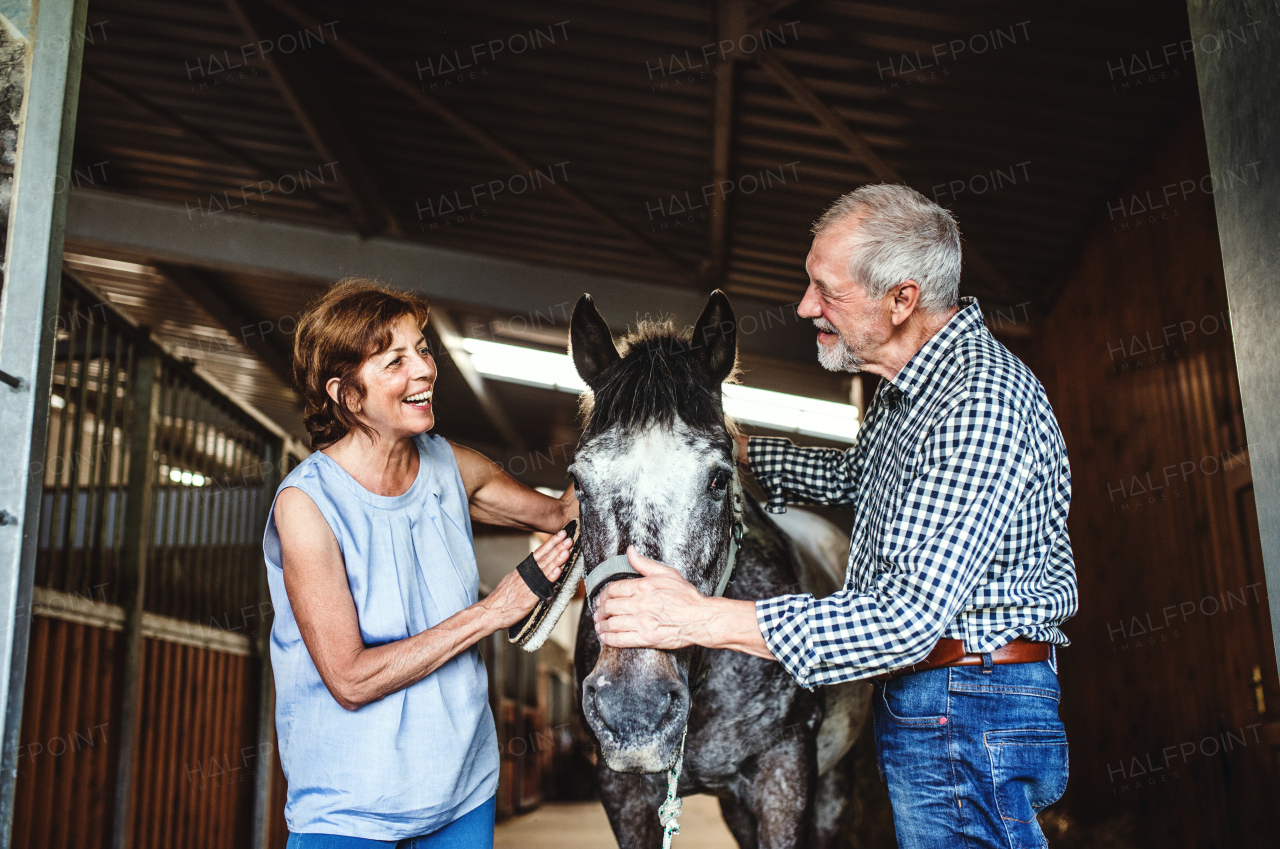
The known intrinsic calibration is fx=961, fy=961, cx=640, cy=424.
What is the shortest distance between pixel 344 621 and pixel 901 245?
1.31 metres

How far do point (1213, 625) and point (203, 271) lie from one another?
7930 mm

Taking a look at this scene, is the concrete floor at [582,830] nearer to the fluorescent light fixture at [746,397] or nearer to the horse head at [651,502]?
the fluorescent light fixture at [746,397]

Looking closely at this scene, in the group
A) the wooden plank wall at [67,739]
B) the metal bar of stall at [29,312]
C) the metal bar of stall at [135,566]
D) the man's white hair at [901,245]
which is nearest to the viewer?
the metal bar of stall at [29,312]

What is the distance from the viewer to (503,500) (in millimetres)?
2420

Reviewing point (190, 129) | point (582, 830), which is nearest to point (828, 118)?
point (190, 129)

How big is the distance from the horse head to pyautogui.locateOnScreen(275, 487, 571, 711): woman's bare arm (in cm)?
19

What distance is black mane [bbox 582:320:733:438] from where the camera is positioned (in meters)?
1.99

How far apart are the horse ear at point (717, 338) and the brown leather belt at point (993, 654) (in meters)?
0.82

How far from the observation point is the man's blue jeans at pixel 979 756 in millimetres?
1687

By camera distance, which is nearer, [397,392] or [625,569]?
[625,569]

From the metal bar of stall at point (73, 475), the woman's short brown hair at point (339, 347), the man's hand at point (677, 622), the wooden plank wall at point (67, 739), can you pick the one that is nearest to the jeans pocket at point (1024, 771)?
the man's hand at point (677, 622)

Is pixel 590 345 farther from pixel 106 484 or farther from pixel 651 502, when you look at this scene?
pixel 106 484

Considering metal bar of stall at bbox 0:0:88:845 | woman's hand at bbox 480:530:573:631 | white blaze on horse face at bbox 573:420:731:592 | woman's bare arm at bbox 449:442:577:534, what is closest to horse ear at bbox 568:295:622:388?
woman's bare arm at bbox 449:442:577:534

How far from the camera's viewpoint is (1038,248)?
5.52 metres
